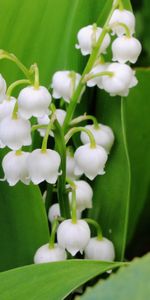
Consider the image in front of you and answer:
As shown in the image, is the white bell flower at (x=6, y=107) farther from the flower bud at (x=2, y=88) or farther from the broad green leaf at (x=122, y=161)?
the broad green leaf at (x=122, y=161)

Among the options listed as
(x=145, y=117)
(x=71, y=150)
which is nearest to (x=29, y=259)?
(x=71, y=150)

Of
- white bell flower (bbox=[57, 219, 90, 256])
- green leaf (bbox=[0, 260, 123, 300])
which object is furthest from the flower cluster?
green leaf (bbox=[0, 260, 123, 300])

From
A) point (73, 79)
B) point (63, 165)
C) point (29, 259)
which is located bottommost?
point (29, 259)

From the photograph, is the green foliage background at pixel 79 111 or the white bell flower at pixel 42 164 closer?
the white bell flower at pixel 42 164

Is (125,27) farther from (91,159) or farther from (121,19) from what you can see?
(91,159)

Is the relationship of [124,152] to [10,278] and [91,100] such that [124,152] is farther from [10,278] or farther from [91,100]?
[10,278]

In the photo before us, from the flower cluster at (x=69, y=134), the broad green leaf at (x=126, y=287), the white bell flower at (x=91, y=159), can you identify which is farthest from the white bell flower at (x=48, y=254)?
the broad green leaf at (x=126, y=287)

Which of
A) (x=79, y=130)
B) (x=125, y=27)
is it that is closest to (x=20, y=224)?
(x=79, y=130)

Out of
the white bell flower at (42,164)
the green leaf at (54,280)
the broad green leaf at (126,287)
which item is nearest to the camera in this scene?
the broad green leaf at (126,287)
